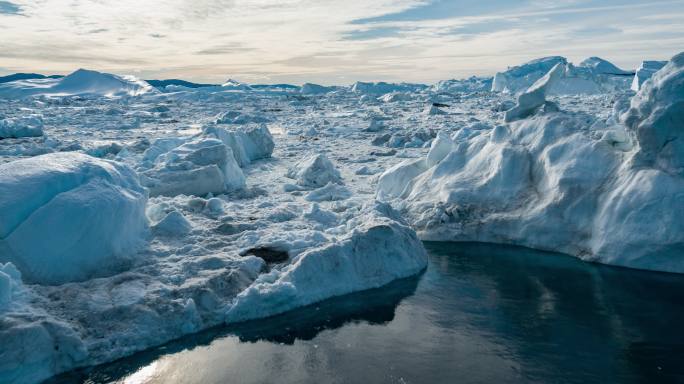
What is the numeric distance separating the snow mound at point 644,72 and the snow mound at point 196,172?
4784cm

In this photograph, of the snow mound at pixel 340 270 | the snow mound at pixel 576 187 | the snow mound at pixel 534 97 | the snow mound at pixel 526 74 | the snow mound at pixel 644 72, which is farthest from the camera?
the snow mound at pixel 526 74

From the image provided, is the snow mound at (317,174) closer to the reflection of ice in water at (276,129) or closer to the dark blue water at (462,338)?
the dark blue water at (462,338)

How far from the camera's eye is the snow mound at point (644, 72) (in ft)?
174

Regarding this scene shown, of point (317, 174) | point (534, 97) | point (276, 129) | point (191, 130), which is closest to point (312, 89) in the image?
point (276, 129)

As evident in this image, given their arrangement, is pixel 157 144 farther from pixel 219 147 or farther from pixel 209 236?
pixel 209 236

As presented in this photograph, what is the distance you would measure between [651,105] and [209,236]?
971 cm

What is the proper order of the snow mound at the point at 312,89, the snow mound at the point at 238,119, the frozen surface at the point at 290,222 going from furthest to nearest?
the snow mound at the point at 312,89 < the snow mound at the point at 238,119 < the frozen surface at the point at 290,222

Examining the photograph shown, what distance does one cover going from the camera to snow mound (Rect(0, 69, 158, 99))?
81.7m

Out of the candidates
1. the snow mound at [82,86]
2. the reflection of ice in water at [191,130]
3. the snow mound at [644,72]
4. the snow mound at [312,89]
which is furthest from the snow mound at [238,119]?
the snow mound at [312,89]

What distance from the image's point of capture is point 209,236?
1088 cm

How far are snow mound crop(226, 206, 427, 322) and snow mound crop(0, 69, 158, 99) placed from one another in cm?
8574

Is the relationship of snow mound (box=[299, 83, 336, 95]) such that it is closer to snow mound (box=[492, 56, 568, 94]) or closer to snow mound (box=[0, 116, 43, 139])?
snow mound (box=[492, 56, 568, 94])

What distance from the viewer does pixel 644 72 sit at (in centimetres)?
5447

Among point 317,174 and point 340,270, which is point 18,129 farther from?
point 340,270
